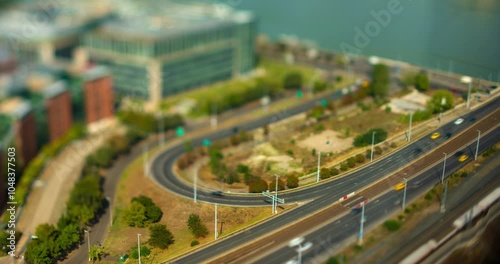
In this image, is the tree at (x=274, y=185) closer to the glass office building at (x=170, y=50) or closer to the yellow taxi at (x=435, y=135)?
the yellow taxi at (x=435, y=135)

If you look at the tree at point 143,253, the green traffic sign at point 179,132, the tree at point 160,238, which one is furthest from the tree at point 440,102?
the green traffic sign at point 179,132

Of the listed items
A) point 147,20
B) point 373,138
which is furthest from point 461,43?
point 147,20

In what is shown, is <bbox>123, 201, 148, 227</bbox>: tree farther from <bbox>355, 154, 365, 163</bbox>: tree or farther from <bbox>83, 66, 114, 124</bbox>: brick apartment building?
<bbox>83, 66, 114, 124</bbox>: brick apartment building

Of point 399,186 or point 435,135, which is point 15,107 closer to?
point 399,186

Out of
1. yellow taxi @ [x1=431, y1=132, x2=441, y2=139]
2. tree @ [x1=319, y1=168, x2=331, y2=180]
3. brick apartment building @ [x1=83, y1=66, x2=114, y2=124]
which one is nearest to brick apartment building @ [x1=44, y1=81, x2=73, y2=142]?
brick apartment building @ [x1=83, y1=66, x2=114, y2=124]

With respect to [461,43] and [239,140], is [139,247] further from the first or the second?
[461,43]

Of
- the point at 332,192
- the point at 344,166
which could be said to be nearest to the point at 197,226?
the point at 332,192
